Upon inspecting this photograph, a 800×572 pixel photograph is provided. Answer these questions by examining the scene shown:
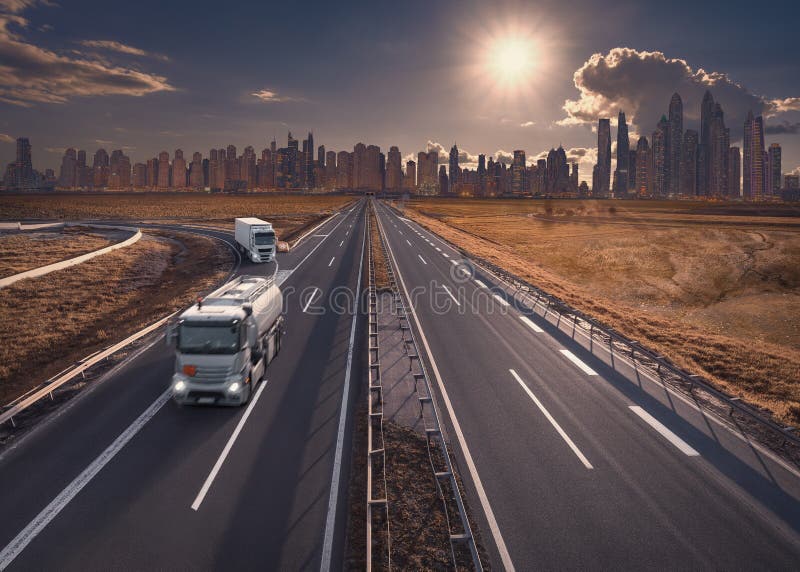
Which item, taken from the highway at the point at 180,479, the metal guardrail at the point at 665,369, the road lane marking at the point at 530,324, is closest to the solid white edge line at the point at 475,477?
the highway at the point at 180,479

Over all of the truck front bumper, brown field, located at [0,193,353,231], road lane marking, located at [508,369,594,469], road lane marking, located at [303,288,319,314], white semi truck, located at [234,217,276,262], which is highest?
brown field, located at [0,193,353,231]

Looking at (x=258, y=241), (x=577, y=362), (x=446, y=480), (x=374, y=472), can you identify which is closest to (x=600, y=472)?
(x=446, y=480)

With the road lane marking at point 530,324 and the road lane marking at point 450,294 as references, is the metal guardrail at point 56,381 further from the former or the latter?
the road lane marking at point 530,324

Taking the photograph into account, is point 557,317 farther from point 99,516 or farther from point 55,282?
point 55,282

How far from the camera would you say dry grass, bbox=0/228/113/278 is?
34.0m

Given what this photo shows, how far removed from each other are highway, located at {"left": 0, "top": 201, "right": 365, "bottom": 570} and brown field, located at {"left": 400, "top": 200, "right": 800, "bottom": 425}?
13.3 metres

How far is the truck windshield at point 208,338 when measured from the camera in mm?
11227

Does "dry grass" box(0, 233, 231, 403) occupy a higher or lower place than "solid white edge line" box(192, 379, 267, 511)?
higher

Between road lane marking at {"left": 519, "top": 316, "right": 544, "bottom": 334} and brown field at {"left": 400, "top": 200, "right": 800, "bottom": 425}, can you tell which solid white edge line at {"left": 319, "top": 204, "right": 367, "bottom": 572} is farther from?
brown field at {"left": 400, "top": 200, "right": 800, "bottom": 425}

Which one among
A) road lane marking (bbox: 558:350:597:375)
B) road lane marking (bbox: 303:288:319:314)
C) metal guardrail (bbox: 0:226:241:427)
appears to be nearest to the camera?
metal guardrail (bbox: 0:226:241:427)

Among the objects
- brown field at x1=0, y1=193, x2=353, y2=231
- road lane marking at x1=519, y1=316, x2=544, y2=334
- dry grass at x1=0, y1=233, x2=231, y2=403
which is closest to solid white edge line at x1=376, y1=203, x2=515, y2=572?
road lane marking at x1=519, y1=316, x2=544, y2=334

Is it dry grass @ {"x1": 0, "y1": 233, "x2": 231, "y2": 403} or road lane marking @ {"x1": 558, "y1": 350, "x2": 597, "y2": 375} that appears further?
dry grass @ {"x1": 0, "y1": 233, "x2": 231, "y2": 403}

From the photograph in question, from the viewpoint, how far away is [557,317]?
2117 cm

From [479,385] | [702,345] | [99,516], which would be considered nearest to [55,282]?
[99,516]
